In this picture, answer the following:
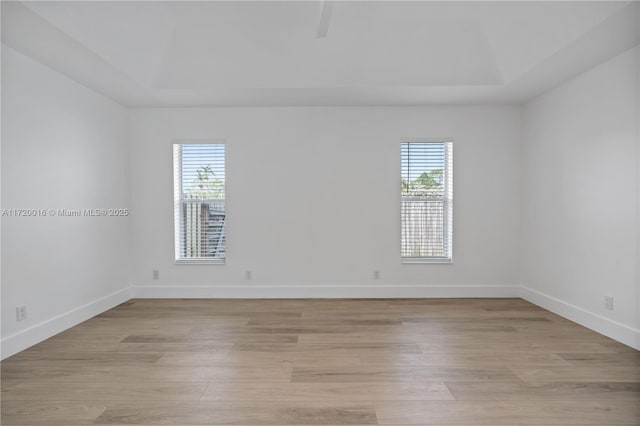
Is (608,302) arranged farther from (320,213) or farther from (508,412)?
(320,213)

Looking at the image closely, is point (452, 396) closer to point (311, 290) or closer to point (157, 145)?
point (311, 290)

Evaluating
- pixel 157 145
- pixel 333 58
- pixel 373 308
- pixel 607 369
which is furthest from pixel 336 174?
pixel 607 369

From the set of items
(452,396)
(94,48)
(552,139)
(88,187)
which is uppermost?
(94,48)

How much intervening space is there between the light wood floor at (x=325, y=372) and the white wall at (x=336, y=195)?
0.80 m

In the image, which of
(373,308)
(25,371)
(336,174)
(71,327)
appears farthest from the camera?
(336,174)

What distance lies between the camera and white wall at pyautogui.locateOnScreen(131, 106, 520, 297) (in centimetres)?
461

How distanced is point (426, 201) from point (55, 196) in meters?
4.31

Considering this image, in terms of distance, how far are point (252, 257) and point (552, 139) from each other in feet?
13.1

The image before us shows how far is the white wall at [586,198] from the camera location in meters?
3.04

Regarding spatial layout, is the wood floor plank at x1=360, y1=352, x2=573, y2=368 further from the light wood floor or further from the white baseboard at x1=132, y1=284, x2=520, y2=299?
the white baseboard at x1=132, y1=284, x2=520, y2=299

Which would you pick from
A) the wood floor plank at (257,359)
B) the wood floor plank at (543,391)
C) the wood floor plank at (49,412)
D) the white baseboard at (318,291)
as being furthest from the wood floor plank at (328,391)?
the white baseboard at (318,291)

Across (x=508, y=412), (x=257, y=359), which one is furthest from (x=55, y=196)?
(x=508, y=412)

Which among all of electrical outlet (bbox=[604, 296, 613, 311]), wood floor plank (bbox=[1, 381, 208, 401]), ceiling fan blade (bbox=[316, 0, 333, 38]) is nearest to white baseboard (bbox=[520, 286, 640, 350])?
electrical outlet (bbox=[604, 296, 613, 311])

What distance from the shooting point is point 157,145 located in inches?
183
